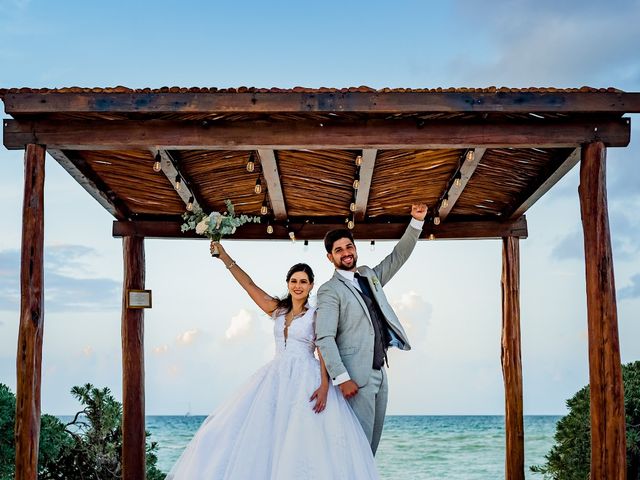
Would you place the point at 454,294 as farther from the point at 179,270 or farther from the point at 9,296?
the point at 9,296

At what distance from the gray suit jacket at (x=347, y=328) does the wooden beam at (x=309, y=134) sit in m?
0.87

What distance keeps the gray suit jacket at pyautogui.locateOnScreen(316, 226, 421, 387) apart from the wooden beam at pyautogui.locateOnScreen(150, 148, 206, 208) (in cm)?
157

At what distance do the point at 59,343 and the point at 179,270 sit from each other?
5.28 m

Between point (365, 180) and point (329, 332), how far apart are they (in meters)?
2.22

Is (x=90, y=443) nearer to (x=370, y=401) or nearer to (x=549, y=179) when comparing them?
(x=370, y=401)

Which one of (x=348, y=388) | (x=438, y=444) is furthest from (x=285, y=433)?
(x=438, y=444)

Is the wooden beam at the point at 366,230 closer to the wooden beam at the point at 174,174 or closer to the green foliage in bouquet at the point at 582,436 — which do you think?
the wooden beam at the point at 174,174

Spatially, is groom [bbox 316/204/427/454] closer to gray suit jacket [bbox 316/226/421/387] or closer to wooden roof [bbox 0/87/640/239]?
gray suit jacket [bbox 316/226/421/387]

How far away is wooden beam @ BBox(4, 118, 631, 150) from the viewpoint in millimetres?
6199

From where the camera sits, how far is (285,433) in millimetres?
5586

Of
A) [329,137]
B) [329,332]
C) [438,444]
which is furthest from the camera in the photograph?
[438,444]

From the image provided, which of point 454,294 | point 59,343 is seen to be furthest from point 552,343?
point 59,343

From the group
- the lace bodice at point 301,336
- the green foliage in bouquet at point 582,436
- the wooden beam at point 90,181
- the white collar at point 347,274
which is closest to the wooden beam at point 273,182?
the white collar at point 347,274

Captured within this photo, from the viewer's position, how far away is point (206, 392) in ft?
92.0
